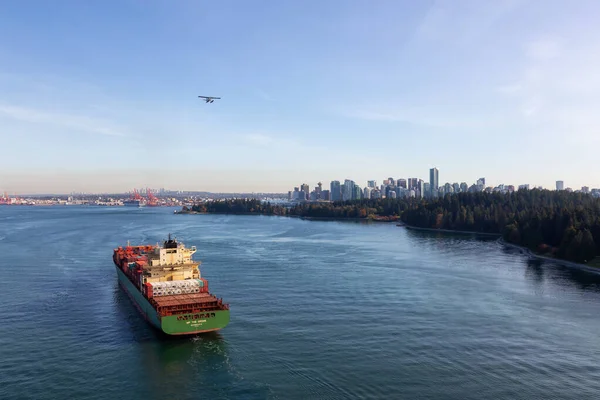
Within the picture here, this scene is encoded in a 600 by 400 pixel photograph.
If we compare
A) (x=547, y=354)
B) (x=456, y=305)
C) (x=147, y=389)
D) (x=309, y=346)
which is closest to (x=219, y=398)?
(x=147, y=389)

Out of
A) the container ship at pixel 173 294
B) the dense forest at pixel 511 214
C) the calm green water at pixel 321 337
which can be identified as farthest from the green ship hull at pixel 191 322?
the dense forest at pixel 511 214

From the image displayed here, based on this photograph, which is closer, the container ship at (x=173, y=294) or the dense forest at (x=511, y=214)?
the container ship at (x=173, y=294)

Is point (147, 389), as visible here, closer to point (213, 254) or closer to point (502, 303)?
point (502, 303)

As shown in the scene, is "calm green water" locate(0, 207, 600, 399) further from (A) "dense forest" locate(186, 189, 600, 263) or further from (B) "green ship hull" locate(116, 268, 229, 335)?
(A) "dense forest" locate(186, 189, 600, 263)

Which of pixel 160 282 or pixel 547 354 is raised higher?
pixel 160 282

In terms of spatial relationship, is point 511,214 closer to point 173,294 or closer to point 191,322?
point 173,294

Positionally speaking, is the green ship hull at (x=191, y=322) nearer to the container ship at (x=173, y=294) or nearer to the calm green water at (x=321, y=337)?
the container ship at (x=173, y=294)

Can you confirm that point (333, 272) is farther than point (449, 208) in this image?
No

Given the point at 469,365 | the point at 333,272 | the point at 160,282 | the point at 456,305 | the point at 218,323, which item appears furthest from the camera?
the point at 333,272
